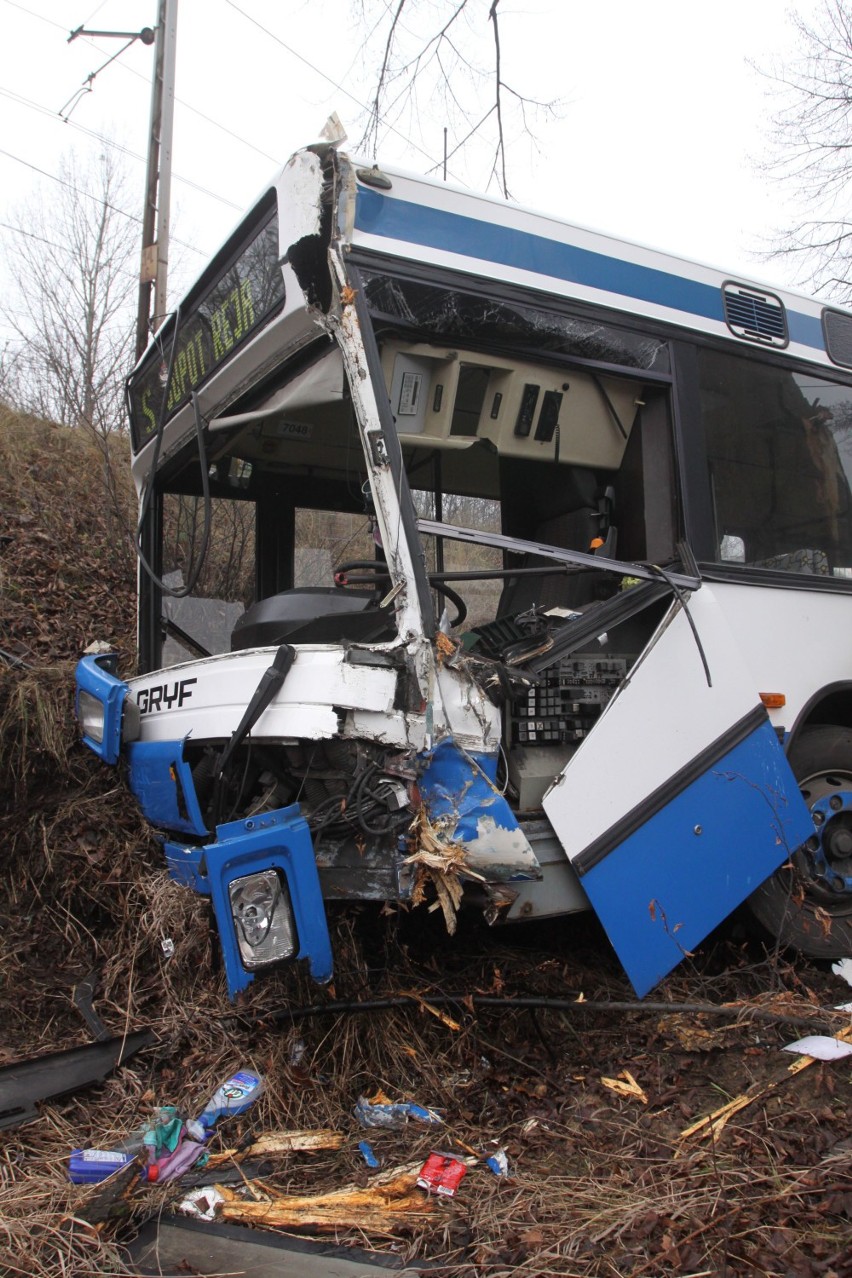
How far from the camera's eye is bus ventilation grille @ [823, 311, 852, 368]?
453 centimetres

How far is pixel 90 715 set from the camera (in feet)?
13.8

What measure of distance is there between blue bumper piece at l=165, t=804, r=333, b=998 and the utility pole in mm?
8631

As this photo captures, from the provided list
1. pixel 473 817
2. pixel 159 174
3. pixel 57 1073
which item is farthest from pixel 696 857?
pixel 159 174

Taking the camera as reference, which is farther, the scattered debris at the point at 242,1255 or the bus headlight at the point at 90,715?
the bus headlight at the point at 90,715

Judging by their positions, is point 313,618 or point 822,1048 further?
point 313,618

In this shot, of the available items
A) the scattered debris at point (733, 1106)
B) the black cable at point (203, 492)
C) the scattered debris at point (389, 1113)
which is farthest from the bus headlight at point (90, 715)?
the scattered debris at point (733, 1106)

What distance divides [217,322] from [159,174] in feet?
26.2

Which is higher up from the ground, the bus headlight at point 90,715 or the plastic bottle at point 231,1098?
the bus headlight at point 90,715

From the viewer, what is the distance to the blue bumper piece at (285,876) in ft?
8.75

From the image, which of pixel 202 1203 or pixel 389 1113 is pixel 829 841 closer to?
pixel 389 1113

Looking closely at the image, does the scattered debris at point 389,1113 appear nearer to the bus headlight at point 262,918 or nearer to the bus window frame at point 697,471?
the bus headlight at point 262,918

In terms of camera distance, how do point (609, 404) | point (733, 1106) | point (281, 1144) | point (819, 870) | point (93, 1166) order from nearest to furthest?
point (93, 1166) < point (281, 1144) < point (733, 1106) < point (609, 404) < point (819, 870)

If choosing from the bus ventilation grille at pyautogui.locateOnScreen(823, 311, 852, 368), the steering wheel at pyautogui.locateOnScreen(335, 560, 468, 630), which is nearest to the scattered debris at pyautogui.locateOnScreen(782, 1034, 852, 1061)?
the steering wheel at pyautogui.locateOnScreen(335, 560, 468, 630)

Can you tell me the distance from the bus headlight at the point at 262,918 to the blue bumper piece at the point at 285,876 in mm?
19
